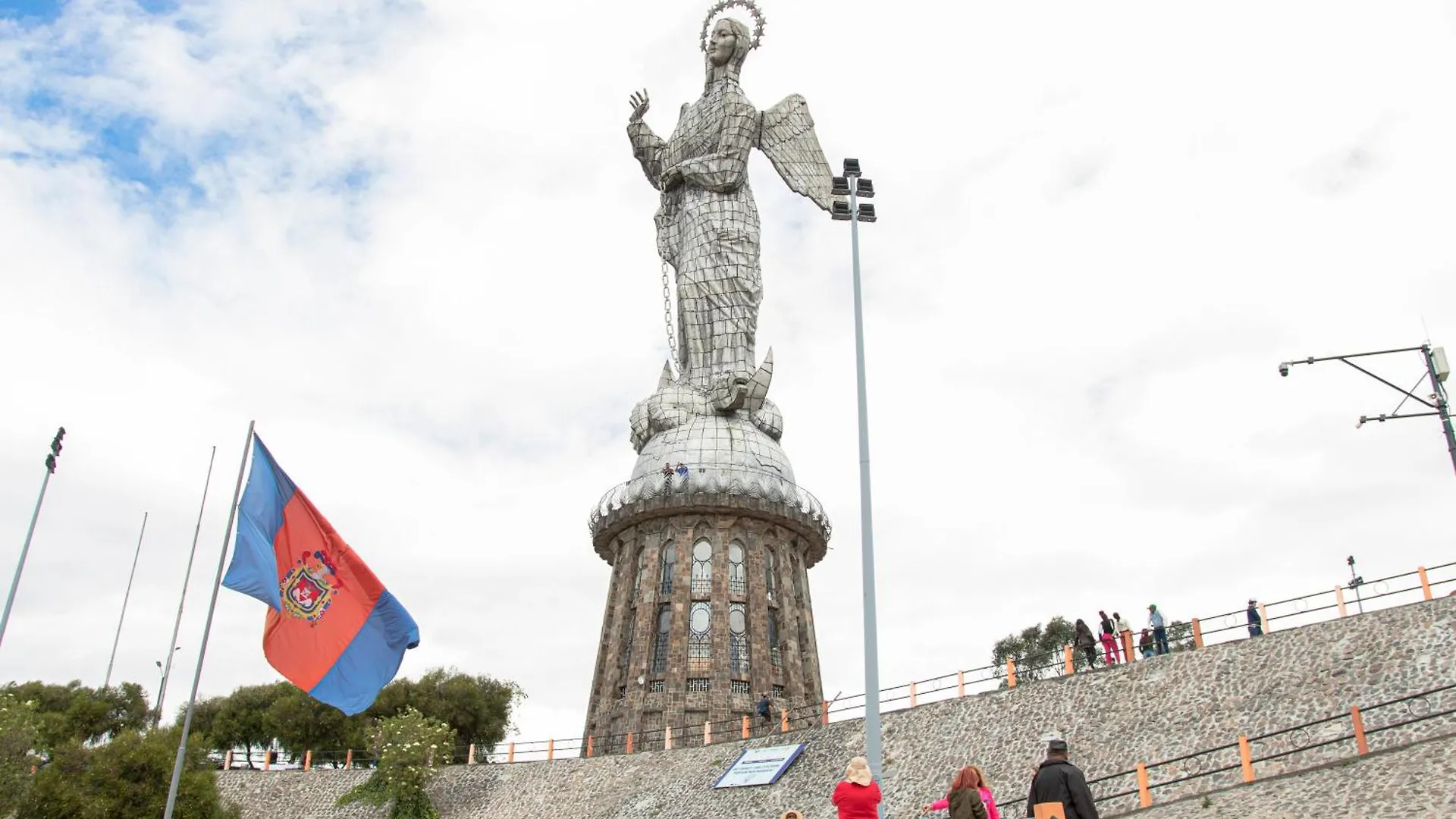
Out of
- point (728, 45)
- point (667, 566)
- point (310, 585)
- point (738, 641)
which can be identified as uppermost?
point (728, 45)

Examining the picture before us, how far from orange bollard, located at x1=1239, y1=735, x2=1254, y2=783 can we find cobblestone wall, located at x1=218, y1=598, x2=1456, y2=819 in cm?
89

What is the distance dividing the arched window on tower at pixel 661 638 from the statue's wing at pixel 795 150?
18658mm

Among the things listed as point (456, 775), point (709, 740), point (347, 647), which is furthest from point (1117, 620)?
point (456, 775)

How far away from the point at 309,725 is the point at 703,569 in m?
21.6

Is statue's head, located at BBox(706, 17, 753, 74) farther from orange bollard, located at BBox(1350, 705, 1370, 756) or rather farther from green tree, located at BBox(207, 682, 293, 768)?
orange bollard, located at BBox(1350, 705, 1370, 756)

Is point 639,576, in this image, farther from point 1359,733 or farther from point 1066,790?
point 1066,790

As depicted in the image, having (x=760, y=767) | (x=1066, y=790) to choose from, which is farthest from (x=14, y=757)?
(x=1066, y=790)

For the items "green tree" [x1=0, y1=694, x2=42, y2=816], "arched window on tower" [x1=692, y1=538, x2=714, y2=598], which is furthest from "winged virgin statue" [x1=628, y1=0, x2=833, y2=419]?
"green tree" [x1=0, y1=694, x2=42, y2=816]

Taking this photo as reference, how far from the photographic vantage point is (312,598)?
59.7 feet

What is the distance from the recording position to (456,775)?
38.9 metres

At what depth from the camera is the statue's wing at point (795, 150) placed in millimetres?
51438

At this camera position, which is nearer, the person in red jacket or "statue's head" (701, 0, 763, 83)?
the person in red jacket

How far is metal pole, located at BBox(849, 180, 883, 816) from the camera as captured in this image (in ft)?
55.1

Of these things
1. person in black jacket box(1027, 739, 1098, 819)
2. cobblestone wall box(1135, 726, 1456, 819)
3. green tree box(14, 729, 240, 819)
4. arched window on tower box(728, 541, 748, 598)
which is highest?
arched window on tower box(728, 541, 748, 598)
